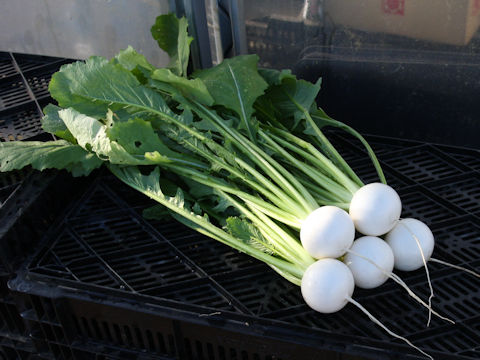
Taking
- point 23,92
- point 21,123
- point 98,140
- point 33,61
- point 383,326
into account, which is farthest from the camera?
point 33,61

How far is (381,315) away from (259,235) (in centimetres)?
34

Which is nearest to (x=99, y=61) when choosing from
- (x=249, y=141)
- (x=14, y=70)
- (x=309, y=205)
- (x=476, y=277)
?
(x=249, y=141)

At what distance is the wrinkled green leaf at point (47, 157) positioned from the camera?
5.07 ft

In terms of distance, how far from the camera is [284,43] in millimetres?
2012

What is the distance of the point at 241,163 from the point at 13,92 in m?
1.10

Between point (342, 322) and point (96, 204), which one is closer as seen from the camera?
point (342, 322)

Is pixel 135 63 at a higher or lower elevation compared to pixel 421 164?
higher

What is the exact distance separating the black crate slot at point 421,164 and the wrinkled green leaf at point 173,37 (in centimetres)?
71

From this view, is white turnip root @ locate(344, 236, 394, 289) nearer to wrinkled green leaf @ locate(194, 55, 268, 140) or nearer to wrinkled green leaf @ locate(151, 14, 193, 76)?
wrinkled green leaf @ locate(194, 55, 268, 140)

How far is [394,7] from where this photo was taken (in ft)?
5.76

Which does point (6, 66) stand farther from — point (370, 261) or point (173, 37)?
point (370, 261)

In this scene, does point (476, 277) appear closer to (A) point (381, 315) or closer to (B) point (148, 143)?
(A) point (381, 315)

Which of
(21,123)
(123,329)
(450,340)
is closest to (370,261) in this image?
(450,340)

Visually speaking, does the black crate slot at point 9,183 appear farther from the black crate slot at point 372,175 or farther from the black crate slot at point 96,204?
the black crate slot at point 372,175
